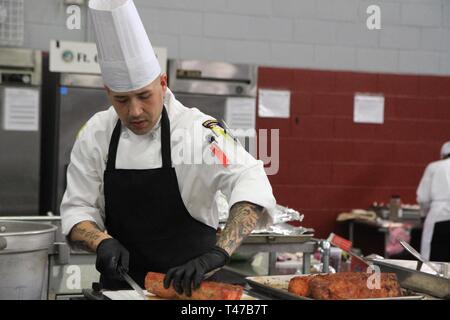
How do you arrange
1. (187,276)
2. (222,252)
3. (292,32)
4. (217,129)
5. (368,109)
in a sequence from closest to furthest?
(187,276) < (222,252) < (217,129) < (292,32) < (368,109)

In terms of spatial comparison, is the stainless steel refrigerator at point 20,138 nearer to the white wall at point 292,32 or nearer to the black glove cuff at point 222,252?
the white wall at point 292,32

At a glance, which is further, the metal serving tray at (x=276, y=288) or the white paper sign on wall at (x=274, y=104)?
the white paper sign on wall at (x=274, y=104)

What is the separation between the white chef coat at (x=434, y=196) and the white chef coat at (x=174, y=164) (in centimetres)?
361

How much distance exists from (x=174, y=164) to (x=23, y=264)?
1.82 ft

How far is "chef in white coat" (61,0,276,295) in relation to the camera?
2.19 meters

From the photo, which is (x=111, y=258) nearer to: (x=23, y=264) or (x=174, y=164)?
(x=23, y=264)

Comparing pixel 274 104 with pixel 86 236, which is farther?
pixel 274 104

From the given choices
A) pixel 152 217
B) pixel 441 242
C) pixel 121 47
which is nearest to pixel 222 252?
pixel 152 217

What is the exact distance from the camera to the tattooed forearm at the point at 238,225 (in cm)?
206

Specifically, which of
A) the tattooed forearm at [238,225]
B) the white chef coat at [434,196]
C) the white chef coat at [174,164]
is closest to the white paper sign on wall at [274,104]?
the white chef coat at [434,196]

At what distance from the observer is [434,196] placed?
568cm

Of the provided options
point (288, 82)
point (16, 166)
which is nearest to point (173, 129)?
point (16, 166)

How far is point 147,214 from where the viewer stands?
2316mm
